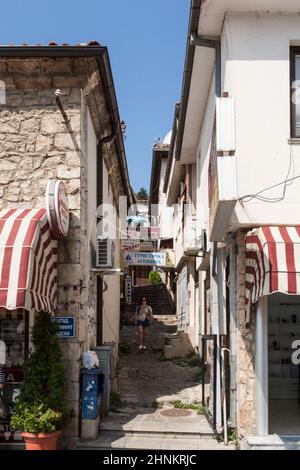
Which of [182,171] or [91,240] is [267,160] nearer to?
[91,240]

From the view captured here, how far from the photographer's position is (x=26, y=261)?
7.77 metres

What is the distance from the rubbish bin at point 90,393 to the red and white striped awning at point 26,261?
1.38 m

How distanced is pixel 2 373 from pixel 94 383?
157cm

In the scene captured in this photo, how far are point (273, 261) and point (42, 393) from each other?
4.07 m

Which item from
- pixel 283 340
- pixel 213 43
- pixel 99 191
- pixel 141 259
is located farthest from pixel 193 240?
pixel 141 259

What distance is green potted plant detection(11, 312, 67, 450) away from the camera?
8250mm

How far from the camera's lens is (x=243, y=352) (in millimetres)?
8992

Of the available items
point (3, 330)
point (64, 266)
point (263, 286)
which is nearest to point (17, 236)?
point (64, 266)

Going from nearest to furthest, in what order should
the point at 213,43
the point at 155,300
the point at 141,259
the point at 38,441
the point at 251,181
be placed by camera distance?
the point at 38,441 < the point at 251,181 < the point at 213,43 < the point at 141,259 < the point at 155,300

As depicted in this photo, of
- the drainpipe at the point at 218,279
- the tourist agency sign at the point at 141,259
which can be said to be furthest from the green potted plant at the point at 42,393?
the tourist agency sign at the point at 141,259

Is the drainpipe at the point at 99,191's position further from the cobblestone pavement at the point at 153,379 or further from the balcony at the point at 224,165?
the balcony at the point at 224,165

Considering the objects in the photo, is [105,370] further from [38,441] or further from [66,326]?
[38,441]

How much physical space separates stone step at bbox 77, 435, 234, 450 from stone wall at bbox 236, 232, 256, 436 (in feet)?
1.89

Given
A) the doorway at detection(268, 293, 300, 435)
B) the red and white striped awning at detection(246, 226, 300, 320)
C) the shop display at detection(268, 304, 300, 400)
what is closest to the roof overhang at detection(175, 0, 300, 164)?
the red and white striped awning at detection(246, 226, 300, 320)
